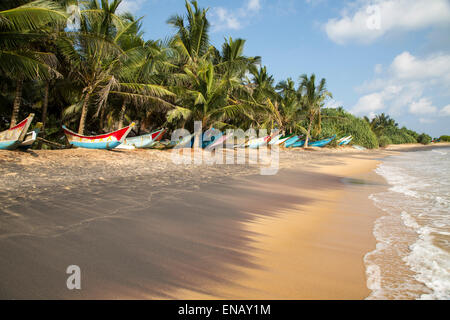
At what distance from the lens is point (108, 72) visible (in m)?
11.7

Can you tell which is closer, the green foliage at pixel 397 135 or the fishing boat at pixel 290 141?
the fishing boat at pixel 290 141

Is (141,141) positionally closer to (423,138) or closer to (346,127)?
(346,127)

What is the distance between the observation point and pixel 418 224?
14.0ft

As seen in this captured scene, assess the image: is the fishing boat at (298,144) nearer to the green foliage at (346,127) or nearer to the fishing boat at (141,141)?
the green foliage at (346,127)

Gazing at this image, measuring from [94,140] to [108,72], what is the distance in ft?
10.8

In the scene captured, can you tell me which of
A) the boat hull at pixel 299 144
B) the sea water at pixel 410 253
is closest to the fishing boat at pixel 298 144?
the boat hull at pixel 299 144

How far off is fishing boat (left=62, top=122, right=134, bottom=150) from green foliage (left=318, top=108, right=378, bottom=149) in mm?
27010

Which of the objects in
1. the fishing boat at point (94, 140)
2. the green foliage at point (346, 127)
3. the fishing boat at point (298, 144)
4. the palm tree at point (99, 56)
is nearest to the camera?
the palm tree at point (99, 56)

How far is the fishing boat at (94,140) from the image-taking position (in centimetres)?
1071

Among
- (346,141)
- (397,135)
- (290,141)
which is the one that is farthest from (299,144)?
(397,135)

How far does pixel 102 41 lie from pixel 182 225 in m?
8.87

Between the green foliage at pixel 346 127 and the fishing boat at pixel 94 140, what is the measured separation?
88.6ft
